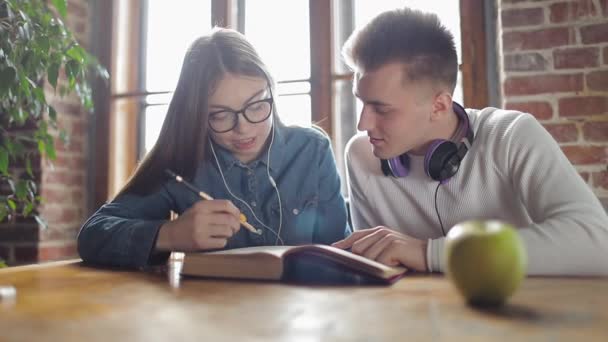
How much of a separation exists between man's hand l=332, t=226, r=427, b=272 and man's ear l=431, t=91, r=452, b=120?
45 cm

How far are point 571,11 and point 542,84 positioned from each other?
0.86 feet

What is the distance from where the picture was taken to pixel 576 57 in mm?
1768

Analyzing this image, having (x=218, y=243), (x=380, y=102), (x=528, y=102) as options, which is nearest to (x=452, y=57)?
(x=380, y=102)

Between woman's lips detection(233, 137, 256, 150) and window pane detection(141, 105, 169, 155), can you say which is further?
window pane detection(141, 105, 169, 155)

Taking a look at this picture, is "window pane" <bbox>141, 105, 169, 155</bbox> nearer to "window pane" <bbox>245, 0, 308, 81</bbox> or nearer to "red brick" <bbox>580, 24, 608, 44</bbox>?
"window pane" <bbox>245, 0, 308, 81</bbox>

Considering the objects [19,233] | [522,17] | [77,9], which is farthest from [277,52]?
[19,233]

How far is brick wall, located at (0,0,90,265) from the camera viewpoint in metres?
2.40

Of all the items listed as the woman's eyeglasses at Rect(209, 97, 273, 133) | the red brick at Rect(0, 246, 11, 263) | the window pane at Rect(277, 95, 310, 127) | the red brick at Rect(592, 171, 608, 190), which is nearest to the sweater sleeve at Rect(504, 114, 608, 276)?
the woman's eyeglasses at Rect(209, 97, 273, 133)

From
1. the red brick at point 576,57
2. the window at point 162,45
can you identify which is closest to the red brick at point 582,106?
the red brick at point 576,57

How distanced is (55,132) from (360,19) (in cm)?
153

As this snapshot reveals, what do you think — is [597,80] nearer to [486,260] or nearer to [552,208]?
[552,208]

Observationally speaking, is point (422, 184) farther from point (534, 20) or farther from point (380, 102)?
point (534, 20)

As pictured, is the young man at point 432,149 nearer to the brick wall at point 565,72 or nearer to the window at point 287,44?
the brick wall at point 565,72

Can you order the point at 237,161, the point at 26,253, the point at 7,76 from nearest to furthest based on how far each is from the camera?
the point at 237,161 < the point at 7,76 < the point at 26,253
